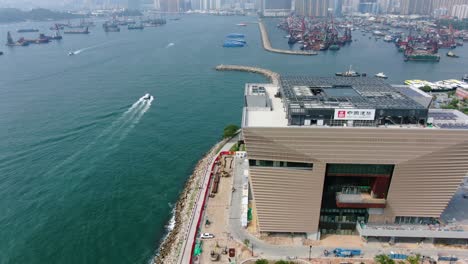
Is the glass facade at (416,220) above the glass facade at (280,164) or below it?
below

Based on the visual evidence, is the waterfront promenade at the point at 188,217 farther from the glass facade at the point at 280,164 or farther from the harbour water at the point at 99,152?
the glass facade at the point at 280,164

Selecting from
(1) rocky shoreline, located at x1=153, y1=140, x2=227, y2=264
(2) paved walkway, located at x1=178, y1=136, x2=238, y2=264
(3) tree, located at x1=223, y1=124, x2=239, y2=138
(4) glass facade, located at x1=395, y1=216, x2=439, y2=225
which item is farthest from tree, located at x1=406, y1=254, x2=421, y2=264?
(3) tree, located at x1=223, y1=124, x2=239, y2=138

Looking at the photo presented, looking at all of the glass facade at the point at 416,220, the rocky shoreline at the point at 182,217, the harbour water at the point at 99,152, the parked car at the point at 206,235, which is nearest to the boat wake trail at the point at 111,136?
the harbour water at the point at 99,152

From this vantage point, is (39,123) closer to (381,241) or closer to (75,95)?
(75,95)

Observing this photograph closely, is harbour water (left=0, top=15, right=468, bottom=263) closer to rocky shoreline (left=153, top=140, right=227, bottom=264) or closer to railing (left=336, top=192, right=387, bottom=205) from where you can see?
rocky shoreline (left=153, top=140, right=227, bottom=264)

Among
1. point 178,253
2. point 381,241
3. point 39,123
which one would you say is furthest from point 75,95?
point 381,241

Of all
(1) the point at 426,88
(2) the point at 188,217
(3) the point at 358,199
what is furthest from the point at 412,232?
(1) the point at 426,88

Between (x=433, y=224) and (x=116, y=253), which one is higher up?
(x=433, y=224)
